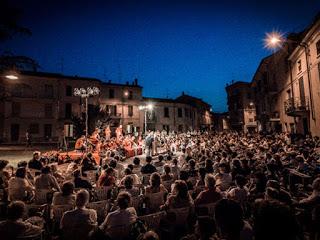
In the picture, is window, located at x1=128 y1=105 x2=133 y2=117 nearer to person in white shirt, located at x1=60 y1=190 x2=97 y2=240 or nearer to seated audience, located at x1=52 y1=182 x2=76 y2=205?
seated audience, located at x1=52 y1=182 x2=76 y2=205

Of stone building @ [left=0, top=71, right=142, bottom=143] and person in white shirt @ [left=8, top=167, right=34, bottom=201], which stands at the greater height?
stone building @ [left=0, top=71, right=142, bottom=143]

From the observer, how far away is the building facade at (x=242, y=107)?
51.1m

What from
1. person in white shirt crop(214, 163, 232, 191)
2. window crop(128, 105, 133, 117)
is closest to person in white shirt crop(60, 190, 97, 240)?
person in white shirt crop(214, 163, 232, 191)

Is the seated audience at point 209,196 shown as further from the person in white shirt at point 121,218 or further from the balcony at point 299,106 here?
the balcony at point 299,106

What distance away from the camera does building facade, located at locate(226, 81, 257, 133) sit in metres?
51.1

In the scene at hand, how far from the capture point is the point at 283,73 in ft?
88.7

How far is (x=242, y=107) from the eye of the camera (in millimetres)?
53062

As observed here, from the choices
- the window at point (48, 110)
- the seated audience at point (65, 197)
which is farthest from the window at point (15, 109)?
the seated audience at point (65, 197)

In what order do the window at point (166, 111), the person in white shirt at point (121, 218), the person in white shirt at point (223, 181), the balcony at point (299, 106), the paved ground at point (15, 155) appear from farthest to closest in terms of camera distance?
the window at point (166, 111), the balcony at point (299, 106), the paved ground at point (15, 155), the person in white shirt at point (223, 181), the person in white shirt at point (121, 218)

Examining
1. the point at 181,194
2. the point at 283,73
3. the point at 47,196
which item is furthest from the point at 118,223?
the point at 283,73

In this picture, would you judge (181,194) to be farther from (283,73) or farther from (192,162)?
(283,73)

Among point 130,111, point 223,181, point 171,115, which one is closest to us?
point 223,181

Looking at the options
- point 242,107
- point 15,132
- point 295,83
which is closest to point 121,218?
point 295,83

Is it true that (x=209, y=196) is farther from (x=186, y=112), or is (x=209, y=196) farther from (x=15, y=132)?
(x=186, y=112)
